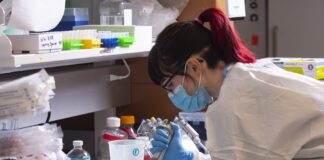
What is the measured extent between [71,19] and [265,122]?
0.86 m

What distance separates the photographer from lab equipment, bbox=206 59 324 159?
135 centimetres

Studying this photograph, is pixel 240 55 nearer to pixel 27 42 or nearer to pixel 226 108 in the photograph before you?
pixel 226 108

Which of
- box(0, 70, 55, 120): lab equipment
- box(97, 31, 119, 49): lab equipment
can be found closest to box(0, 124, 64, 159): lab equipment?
box(0, 70, 55, 120): lab equipment

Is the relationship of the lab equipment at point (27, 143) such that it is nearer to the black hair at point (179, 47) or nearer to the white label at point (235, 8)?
the black hair at point (179, 47)

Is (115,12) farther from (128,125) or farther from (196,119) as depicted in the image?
(196,119)

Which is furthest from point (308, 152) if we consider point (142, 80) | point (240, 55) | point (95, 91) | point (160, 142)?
point (142, 80)

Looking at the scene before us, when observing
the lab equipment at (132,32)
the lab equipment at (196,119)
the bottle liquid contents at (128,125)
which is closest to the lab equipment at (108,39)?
the lab equipment at (132,32)

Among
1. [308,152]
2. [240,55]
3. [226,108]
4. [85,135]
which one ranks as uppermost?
[240,55]

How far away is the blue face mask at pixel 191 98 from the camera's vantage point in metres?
1.63

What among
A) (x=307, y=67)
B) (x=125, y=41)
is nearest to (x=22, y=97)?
(x=125, y=41)

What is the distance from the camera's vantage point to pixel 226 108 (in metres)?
1.37

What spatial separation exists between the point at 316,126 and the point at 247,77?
8.4 inches

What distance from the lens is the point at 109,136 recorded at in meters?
2.04

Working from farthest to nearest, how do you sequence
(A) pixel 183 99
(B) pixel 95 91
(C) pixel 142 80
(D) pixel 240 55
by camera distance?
(C) pixel 142 80 → (B) pixel 95 91 → (A) pixel 183 99 → (D) pixel 240 55
